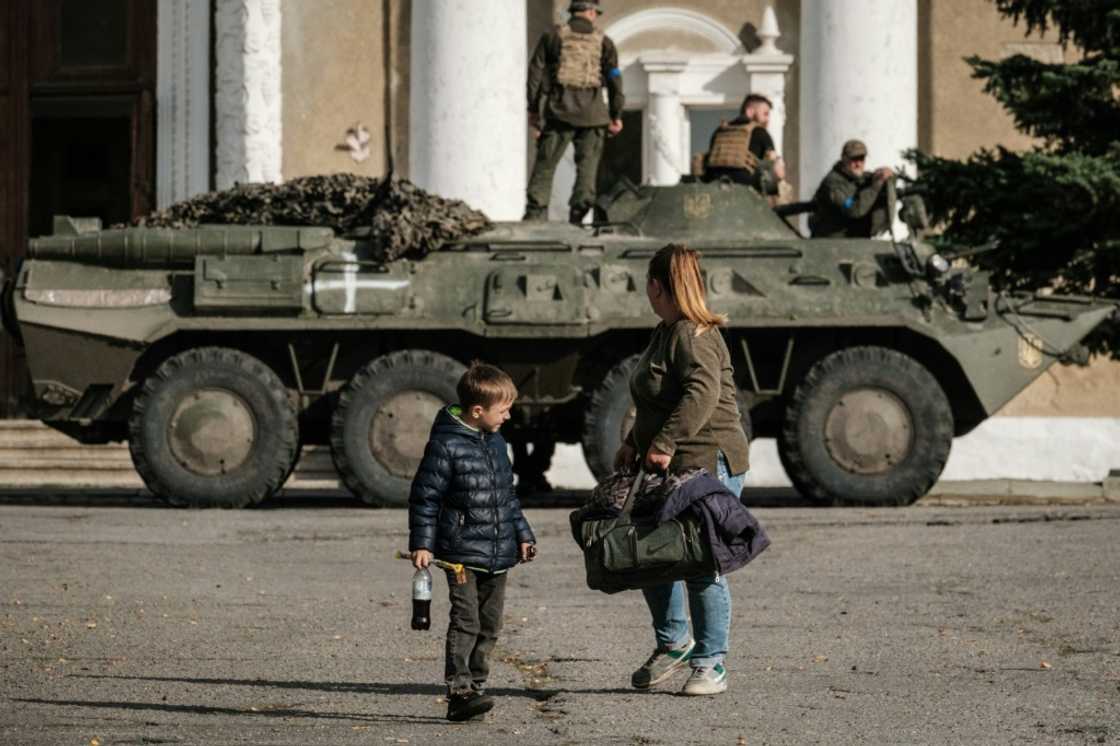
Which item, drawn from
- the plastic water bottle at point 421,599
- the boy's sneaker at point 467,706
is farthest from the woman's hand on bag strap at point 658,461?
A: the boy's sneaker at point 467,706

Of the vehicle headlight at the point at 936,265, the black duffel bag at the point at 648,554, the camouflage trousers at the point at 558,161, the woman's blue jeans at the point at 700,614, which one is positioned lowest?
the woman's blue jeans at the point at 700,614

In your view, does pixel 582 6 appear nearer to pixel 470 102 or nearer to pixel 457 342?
pixel 457 342

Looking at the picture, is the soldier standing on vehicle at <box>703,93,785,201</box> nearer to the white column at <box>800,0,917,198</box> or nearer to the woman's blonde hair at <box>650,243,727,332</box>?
the white column at <box>800,0,917,198</box>

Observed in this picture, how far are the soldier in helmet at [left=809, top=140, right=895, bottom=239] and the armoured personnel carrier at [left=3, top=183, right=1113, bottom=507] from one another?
681mm

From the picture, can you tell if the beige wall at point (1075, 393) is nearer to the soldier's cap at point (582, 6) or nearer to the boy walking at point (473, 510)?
the soldier's cap at point (582, 6)

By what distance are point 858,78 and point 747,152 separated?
15.4 ft

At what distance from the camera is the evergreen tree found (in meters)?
19.8

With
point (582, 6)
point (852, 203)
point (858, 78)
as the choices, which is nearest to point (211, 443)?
point (582, 6)

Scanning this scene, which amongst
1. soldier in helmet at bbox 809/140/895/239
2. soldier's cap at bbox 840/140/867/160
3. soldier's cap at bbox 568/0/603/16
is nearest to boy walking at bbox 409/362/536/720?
soldier in helmet at bbox 809/140/895/239

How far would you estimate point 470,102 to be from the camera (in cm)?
2466

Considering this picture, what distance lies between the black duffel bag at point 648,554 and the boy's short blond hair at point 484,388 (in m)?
0.55

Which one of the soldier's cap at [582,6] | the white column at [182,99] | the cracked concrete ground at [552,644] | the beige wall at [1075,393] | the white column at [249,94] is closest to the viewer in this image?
the cracked concrete ground at [552,644]

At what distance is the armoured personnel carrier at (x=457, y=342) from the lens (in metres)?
18.5

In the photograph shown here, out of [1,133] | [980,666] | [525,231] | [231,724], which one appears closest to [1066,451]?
[525,231]
